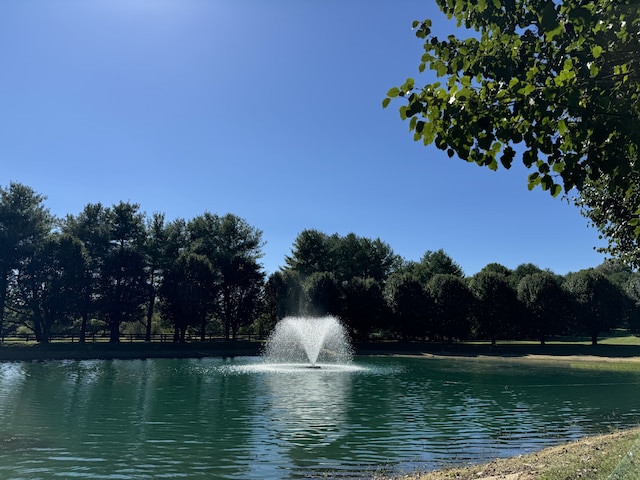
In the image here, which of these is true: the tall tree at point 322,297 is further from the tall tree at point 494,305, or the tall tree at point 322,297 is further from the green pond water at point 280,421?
the green pond water at point 280,421

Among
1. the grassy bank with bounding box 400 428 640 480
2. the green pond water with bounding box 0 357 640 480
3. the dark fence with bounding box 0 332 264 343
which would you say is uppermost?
the dark fence with bounding box 0 332 264 343

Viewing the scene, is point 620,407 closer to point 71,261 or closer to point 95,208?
point 71,261

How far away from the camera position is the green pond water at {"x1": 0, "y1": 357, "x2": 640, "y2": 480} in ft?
41.0

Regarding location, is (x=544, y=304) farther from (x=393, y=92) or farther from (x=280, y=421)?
(x=393, y=92)

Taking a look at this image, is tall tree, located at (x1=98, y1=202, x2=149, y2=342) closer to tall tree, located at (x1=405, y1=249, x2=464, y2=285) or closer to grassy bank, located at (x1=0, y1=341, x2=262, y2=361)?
grassy bank, located at (x1=0, y1=341, x2=262, y2=361)

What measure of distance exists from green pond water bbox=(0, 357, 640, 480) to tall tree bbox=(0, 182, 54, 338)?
27.0 m

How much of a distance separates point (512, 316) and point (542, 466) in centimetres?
6195

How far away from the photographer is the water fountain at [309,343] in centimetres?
4912

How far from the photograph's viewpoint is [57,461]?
12.6m

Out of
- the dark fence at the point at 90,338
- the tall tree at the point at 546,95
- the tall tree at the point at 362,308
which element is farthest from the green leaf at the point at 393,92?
the dark fence at the point at 90,338

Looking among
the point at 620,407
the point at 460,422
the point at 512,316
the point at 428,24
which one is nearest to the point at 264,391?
the point at 460,422

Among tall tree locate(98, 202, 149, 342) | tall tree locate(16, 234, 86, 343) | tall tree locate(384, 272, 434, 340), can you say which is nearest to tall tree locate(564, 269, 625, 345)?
tall tree locate(384, 272, 434, 340)

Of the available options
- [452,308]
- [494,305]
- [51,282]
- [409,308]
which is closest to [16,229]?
[51,282]

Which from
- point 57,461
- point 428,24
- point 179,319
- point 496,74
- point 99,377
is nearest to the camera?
point 496,74
